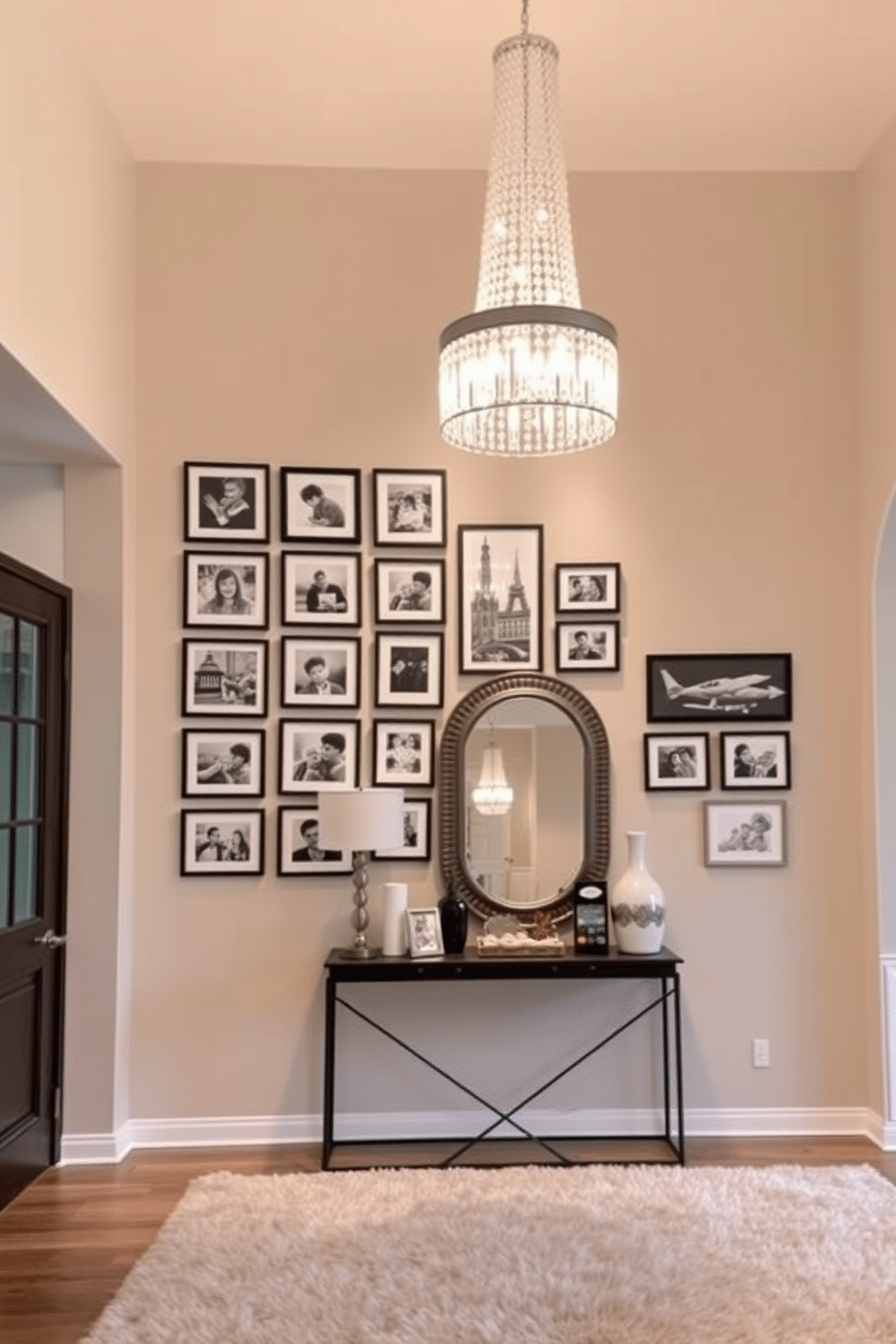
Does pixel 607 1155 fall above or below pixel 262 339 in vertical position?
below

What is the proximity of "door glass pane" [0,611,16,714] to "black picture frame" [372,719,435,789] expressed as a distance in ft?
4.67

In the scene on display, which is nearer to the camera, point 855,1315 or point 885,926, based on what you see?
point 855,1315

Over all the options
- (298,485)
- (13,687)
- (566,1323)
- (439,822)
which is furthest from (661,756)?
(13,687)

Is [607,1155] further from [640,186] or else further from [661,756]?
[640,186]

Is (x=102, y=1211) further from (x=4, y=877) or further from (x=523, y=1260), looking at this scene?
(x=523, y=1260)

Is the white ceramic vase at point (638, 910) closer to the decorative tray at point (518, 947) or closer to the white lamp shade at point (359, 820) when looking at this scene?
the decorative tray at point (518, 947)

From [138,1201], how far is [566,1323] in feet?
5.56

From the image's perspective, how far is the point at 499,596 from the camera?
456 cm

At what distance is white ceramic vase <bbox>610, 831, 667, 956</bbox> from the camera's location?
421 centimetres

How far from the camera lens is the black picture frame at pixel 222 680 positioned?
4.46 metres

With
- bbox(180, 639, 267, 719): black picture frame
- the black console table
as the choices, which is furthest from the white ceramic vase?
bbox(180, 639, 267, 719): black picture frame

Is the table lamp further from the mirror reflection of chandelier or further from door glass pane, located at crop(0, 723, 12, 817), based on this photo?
door glass pane, located at crop(0, 723, 12, 817)

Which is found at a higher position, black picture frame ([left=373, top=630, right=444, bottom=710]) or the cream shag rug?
black picture frame ([left=373, top=630, right=444, bottom=710])

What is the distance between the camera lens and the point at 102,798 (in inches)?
168
